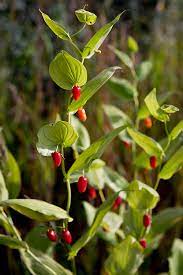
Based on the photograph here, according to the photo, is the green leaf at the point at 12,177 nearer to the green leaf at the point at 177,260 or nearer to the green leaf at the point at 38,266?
the green leaf at the point at 38,266

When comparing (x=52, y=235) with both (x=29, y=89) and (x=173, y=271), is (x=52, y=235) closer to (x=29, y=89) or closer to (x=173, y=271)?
(x=173, y=271)

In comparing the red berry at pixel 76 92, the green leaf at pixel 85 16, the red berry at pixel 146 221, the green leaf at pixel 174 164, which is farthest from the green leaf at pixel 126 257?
the green leaf at pixel 85 16

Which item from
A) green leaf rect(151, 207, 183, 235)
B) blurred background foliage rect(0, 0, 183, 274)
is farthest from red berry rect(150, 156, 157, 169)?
blurred background foliage rect(0, 0, 183, 274)

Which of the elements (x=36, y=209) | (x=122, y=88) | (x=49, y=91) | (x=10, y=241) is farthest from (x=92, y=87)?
(x=49, y=91)

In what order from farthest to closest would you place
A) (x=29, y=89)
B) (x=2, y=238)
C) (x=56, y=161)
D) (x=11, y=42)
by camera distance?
(x=11, y=42), (x=29, y=89), (x=2, y=238), (x=56, y=161)

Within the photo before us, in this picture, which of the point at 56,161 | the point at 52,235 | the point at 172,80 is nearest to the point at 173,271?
the point at 52,235

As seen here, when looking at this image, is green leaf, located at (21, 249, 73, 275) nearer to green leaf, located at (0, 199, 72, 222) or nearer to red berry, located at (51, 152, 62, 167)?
green leaf, located at (0, 199, 72, 222)
